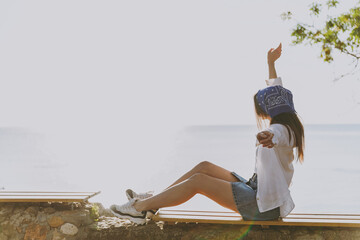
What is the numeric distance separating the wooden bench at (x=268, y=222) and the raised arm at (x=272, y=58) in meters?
1.25

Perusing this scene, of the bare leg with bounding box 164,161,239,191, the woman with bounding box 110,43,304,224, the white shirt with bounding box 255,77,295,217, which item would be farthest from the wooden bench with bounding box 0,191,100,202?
the white shirt with bounding box 255,77,295,217

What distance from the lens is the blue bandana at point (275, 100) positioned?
3.06 metres

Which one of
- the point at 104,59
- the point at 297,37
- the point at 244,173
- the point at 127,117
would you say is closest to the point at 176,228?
the point at 297,37

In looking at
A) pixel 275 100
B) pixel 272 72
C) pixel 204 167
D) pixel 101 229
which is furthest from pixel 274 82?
pixel 101 229

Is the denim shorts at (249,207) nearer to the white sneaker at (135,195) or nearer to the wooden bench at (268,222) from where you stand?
the wooden bench at (268,222)

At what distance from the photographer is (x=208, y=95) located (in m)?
80.5

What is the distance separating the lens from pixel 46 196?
145 inches

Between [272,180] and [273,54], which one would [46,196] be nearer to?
[272,180]

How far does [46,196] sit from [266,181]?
6.80ft

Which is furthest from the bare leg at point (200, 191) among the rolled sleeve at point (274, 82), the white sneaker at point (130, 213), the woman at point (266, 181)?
the rolled sleeve at point (274, 82)

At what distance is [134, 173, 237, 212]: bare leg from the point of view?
10.5 feet

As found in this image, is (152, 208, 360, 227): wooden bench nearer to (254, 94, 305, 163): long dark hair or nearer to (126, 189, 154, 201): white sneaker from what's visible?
(126, 189, 154, 201): white sneaker

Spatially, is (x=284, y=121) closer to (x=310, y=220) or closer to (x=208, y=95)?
(x=310, y=220)

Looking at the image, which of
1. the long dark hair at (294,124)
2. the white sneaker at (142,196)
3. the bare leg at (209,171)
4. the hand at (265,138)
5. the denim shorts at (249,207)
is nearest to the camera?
the hand at (265,138)
